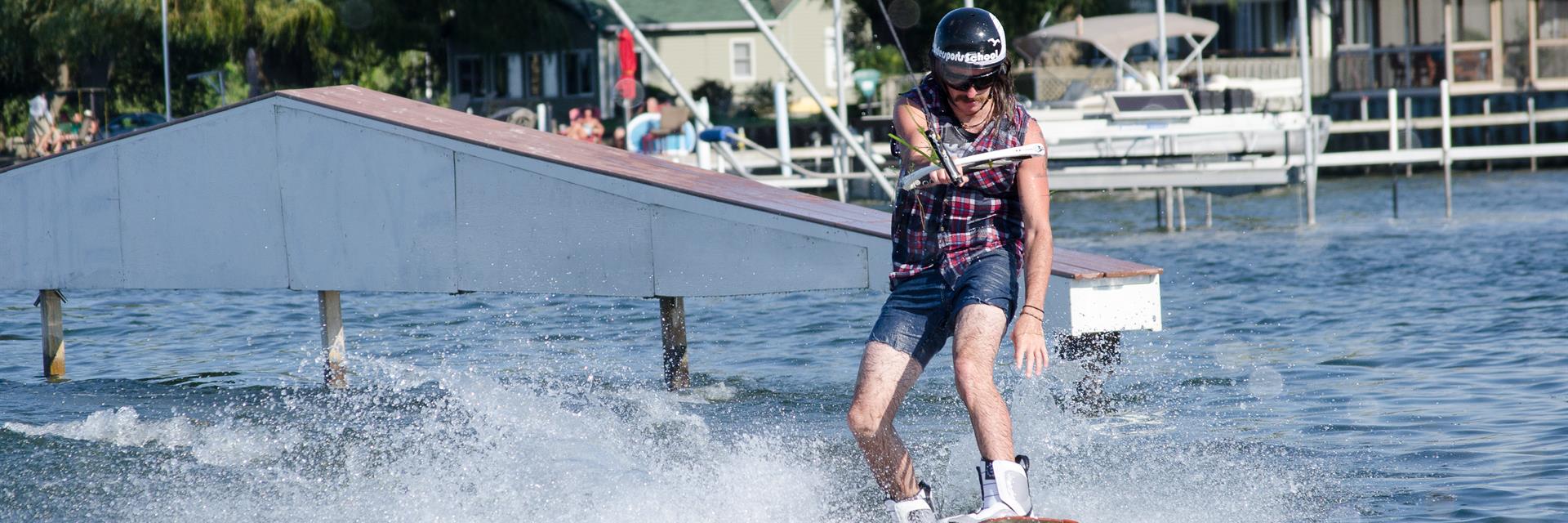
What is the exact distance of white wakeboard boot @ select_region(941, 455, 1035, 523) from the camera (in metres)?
5.07

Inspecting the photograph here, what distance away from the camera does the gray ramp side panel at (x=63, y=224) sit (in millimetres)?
9297

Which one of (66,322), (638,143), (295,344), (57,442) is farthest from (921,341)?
(638,143)

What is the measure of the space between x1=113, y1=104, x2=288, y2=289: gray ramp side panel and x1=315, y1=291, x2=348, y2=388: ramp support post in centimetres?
74

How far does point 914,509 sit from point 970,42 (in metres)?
1.51

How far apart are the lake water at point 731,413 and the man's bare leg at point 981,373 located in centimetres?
112

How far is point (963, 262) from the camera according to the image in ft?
17.8

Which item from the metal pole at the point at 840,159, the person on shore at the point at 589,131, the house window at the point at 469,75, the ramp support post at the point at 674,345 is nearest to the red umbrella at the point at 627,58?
the person on shore at the point at 589,131

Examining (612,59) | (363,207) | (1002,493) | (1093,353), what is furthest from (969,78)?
(612,59)

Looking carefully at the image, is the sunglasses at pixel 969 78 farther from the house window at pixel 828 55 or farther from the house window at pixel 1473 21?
the house window at pixel 828 55

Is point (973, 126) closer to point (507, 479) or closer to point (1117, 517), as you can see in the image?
point (1117, 517)

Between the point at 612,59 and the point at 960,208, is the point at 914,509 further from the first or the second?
the point at 612,59

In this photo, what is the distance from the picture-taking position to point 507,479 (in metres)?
6.91

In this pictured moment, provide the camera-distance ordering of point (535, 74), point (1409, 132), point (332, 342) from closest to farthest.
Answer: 1. point (332, 342)
2. point (1409, 132)
3. point (535, 74)

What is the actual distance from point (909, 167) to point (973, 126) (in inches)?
10.1
